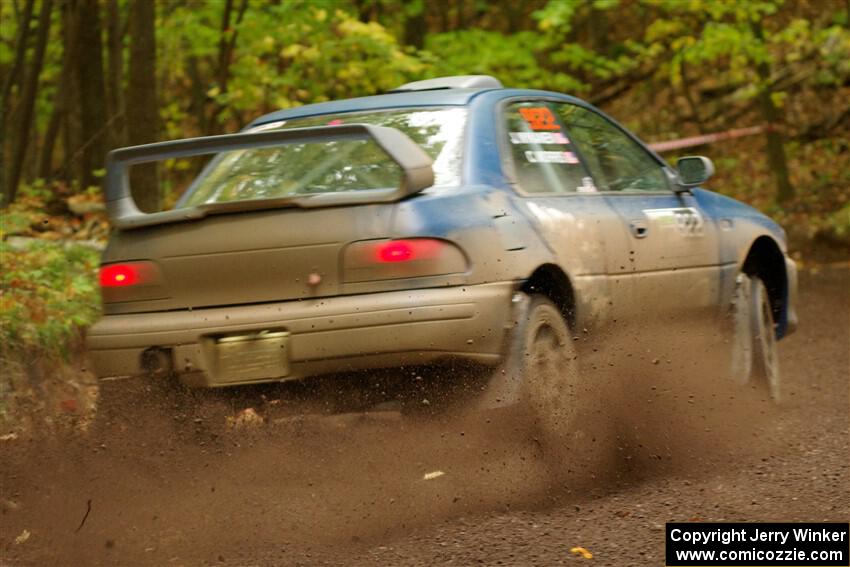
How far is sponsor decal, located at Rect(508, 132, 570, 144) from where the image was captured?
5.81 meters

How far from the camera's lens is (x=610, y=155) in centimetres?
655

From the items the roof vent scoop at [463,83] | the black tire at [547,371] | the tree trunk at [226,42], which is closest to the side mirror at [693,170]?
the roof vent scoop at [463,83]

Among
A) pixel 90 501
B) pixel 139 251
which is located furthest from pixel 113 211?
pixel 90 501

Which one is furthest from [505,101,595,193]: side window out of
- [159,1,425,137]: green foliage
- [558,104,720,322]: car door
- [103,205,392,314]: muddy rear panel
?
[159,1,425,137]: green foliage

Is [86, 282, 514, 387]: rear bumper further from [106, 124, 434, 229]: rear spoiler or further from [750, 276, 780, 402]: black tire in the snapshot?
[750, 276, 780, 402]: black tire

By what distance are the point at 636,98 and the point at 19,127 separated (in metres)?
12.0

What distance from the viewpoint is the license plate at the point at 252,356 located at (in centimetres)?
489

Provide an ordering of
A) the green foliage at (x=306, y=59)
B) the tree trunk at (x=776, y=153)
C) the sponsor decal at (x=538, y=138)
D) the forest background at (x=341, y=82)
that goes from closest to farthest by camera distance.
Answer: the sponsor decal at (x=538, y=138)
the forest background at (x=341, y=82)
the green foliage at (x=306, y=59)
the tree trunk at (x=776, y=153)

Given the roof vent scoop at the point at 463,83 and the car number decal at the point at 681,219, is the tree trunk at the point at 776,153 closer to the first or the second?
the car number decal at the point at 681,219

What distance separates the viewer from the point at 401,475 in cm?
486

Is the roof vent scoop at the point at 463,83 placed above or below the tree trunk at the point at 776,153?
above

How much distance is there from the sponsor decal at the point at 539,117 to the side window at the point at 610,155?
4.3 inches

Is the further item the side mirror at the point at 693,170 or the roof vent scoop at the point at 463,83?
the side mirror at the point at 693,170

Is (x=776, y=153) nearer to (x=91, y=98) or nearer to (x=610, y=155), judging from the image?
(x=91, y=98)
